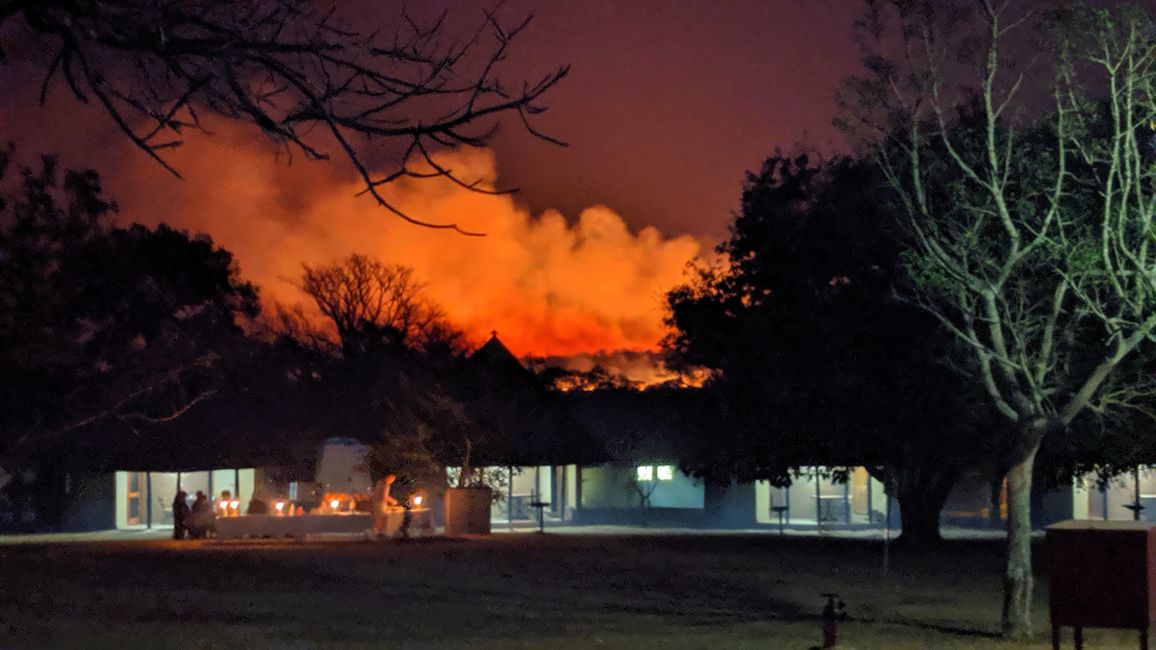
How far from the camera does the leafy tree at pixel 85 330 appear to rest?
27.5 metres

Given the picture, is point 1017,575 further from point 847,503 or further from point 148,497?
point 148,497

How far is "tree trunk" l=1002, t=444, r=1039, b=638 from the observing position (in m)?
16.4

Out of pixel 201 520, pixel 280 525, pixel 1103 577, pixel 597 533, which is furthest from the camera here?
pixel 597 533

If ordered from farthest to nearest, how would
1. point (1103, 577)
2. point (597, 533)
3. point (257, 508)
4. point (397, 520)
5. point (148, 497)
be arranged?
1. point (148, 497)
2. point (597, 533)
3. point (257, 508)
4. point (397, 520)
5. point (1103, 577)

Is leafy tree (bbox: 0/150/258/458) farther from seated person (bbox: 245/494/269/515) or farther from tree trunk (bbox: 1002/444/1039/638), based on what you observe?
tree trunk (bbox: 1002/444/1039/638)

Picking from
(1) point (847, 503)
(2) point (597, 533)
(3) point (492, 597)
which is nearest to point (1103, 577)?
(3) point (492, 597)

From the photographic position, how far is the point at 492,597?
21625mm

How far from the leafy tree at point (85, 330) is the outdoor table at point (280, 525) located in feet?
10.4

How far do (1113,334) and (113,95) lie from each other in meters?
11.7

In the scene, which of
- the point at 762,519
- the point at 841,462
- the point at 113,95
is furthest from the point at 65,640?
the point at 762,519

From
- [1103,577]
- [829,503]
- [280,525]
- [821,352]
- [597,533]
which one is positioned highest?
[821,352]

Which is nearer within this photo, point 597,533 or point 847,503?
point 597,533

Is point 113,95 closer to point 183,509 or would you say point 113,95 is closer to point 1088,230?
point 1088,230

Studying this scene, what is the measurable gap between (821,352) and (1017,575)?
1615cm
